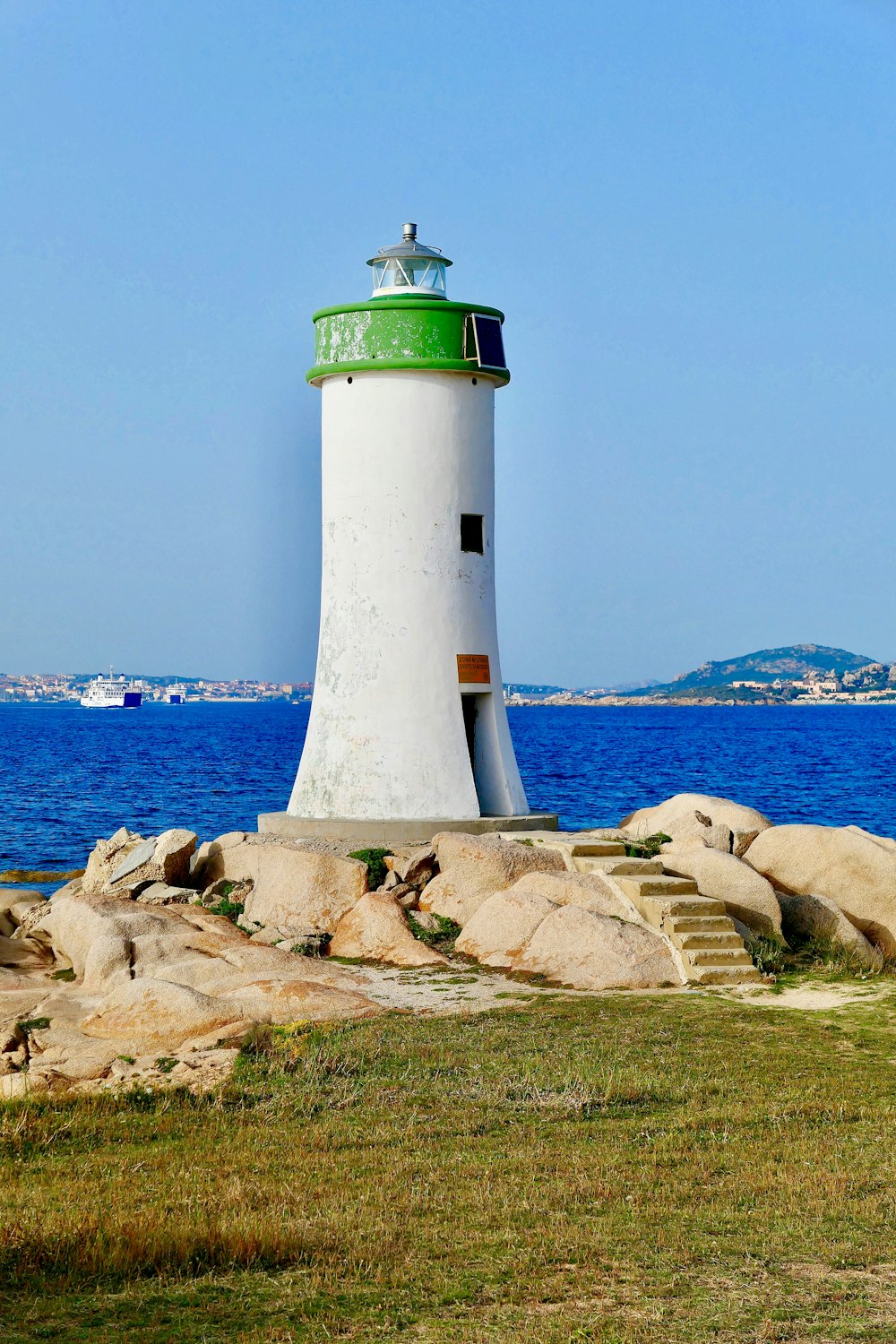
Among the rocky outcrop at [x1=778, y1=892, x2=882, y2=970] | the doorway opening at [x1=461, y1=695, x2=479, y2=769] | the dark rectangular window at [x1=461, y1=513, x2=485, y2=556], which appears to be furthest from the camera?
the doorway opening at [x1=461, y1=695, x2=479, y2=769]

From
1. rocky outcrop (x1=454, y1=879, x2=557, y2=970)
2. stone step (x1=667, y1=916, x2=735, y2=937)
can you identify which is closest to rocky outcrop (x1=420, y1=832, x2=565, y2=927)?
rocky outcrop (x1=454, y1=879, x2=557, y2=970)

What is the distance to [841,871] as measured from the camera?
17859 mm

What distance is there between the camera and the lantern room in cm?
2052

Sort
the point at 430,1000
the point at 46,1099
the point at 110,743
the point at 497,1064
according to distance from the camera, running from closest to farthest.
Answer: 1. the point at 46,1099
2. the point at 497,1064
3. the point at 430,1000
4. the point at 110,743

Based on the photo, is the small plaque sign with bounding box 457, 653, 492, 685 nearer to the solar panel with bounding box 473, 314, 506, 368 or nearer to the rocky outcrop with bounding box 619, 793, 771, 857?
the rocky outcrop with bounding box 619, 793, 771, 857

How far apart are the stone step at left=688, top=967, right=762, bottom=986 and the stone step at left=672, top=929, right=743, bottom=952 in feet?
1.01

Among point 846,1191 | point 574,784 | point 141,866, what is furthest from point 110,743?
point 846,1191

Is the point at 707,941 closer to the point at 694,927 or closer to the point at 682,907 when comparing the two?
the point at 694,927

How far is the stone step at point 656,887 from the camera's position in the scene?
15711 mm

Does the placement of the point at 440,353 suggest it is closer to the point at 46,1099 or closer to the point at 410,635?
the point at 410,635

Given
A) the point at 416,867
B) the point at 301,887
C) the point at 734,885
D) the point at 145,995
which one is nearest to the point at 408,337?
the point at 416,867

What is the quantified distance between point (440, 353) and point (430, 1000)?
9725 mm

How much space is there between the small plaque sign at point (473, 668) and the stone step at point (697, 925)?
5860 mm

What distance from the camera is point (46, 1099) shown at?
10266 millimetres
